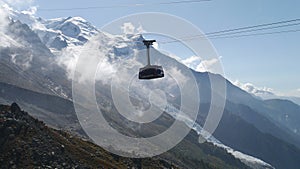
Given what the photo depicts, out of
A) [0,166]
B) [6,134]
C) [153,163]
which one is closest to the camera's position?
[0,166]

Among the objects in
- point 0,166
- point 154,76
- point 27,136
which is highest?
point 154,76

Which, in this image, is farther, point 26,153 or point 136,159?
point 136,159

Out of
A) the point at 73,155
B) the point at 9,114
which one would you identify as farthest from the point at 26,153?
the point at 9,114

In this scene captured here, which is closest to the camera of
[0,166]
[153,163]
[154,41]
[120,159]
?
[154,41]

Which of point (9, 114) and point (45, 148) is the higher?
point (9, 114)

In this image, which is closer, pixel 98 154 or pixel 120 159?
pixel 98 154

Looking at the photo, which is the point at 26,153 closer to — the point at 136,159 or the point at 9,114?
the point at 9,114

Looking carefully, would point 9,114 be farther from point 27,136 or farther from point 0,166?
point 0,166

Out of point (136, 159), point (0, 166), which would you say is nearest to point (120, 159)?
point (136, 159)

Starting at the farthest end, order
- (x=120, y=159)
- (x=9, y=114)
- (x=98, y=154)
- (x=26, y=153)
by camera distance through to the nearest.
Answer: (x=120, y=159), (x=98, y=154), (x=9, y=114), (x=26, y=153)
